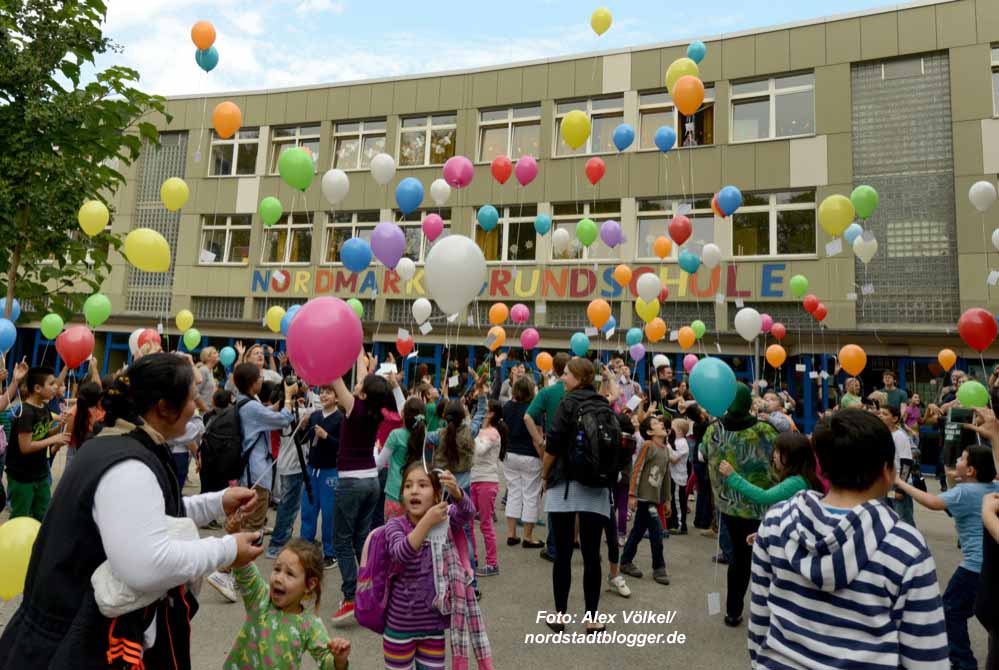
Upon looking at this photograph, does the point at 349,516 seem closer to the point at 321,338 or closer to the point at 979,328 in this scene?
the point at 321,338

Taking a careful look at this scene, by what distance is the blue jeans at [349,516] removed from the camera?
4.47 m

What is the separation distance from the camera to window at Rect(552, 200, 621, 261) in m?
16.5

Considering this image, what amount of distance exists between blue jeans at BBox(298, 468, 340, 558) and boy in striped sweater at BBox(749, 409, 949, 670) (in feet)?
13.2

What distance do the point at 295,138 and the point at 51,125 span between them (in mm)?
14336

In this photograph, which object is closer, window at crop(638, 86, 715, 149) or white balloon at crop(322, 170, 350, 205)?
white balloon at crop(322, 170, 350, 205)

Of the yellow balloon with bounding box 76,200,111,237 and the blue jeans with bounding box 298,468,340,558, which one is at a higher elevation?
the yellow balloon with bounding box 76,200,111,237

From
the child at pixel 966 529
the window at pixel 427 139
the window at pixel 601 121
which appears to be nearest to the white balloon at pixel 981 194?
the child at pixel 966 529

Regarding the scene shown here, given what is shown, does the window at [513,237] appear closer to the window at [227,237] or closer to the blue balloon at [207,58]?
the window at [227,237]

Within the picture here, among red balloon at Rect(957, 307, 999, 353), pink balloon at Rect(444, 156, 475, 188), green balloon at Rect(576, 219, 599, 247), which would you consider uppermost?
pink balloon at Rect(444, 156, 475, 188)

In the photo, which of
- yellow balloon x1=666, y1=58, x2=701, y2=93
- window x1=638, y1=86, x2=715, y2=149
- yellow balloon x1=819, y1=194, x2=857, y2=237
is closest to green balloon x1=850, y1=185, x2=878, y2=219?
yellow balloon x1=819, y1=194, x2=857, y2=237

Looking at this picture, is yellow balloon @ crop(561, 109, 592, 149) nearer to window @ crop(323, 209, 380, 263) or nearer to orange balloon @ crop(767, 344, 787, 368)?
orange balloon @ crop(767, 344, 787, 368)

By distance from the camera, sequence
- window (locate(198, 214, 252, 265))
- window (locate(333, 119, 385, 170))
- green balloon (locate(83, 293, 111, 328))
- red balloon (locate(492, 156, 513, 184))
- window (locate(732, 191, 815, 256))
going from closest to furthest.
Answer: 1. green balloon (locate(83, 293, 111, 328))
2. red balloon (locate(492, 156, 513, 184))
3. window (locate(732, 191, 815, 256))
4. window (locate(333, 119, 385, 170))
5. window (locate(198, 214, 252, 265))

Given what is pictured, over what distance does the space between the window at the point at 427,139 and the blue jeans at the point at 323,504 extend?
1466 cm

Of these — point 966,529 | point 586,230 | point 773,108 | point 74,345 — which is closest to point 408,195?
point 586,230
